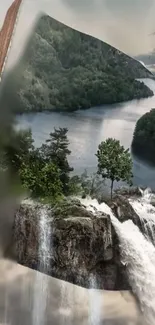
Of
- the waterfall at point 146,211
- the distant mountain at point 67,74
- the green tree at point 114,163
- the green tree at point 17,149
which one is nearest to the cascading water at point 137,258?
the waterfall at point 146,211

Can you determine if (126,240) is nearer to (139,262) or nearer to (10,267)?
(139,262)

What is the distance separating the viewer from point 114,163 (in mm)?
2656

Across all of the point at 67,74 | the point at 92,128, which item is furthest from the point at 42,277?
the point at 67,74

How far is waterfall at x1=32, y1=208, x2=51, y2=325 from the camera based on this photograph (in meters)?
2.58

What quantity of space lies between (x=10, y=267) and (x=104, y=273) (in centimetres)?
48

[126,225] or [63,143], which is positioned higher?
[63,143]

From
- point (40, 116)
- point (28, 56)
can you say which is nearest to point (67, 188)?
point (40, 116)

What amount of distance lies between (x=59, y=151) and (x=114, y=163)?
287 millimetres

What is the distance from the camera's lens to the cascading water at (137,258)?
8.47 ft

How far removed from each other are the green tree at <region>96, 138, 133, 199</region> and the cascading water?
0.15m

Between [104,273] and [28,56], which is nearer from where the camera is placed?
[104,273]

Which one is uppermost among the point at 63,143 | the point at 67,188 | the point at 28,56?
the point at 28,56

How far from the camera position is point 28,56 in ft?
9.03

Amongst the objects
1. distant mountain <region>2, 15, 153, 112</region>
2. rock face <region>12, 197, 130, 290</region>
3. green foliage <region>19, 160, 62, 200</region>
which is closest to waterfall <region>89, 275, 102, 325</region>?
rock face <region>12, 197, 130, 290</region>
